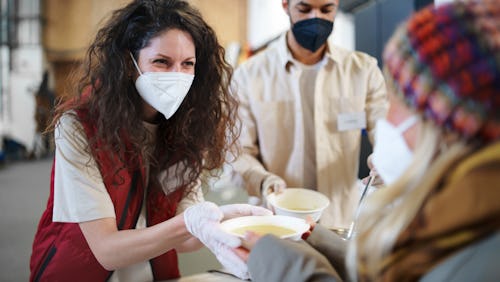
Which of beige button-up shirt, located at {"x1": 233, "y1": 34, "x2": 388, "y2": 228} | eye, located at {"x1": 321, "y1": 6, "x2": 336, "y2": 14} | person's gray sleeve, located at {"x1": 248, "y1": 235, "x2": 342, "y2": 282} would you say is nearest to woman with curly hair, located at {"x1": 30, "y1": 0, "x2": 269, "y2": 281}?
person's gray sleeve, located at {"x1": 248, "y1": 235, "x2": 342, "y2": 282}

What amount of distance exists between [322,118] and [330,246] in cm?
98

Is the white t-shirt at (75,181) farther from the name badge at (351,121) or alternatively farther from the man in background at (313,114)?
the name badge at (351,121)

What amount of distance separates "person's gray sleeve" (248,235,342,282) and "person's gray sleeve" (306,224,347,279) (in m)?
0.14

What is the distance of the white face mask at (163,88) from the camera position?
1.30m

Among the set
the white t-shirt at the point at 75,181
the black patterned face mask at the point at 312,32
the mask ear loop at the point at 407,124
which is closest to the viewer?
the mask ear loop at the point at 407,124

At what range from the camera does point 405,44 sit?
Result: 65 cm

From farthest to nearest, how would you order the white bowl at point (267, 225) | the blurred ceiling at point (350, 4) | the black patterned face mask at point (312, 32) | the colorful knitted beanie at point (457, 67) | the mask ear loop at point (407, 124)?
the blurred ceiling at point (350, 4), the black patterned face mask at point (312, 32), the white bowl at point (267, 225), the mask ear loop at point (407, 124), the colorful knitted beanie at point (457, 67)

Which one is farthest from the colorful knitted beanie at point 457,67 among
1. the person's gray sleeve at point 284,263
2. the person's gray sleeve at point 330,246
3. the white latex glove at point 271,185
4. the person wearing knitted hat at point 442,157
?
the white latex glove at point 271,185

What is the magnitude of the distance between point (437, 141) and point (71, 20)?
11.5 metres

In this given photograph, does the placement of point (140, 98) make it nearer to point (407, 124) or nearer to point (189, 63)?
point (189, 63)

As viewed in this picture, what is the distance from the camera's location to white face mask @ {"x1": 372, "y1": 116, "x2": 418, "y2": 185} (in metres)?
0.71

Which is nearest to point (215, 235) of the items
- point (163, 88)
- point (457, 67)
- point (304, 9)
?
point (163, 88)

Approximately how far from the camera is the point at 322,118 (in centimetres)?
189

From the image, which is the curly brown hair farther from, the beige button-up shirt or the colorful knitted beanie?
the colorful knitted beanie
